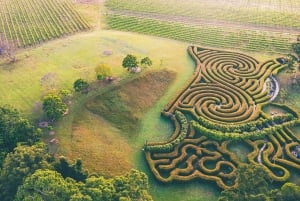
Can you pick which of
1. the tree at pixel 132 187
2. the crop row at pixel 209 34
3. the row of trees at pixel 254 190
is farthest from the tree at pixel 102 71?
the row of trees at pixel 254 190

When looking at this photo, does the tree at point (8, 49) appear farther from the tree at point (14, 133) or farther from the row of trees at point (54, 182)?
the row of trees at point (54, 182)

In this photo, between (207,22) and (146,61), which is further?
(207,22)

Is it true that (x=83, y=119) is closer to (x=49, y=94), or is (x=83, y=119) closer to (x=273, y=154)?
(x=49, y=94)

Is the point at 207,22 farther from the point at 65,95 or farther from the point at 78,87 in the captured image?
the point at 65,95

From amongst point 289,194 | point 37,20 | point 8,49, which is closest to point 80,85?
point 8,49

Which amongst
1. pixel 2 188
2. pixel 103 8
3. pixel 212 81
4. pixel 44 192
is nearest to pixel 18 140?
pixel 2 188

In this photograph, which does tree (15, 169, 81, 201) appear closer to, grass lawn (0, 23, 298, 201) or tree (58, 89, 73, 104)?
grass lawn (0, 23, 298, 201)
